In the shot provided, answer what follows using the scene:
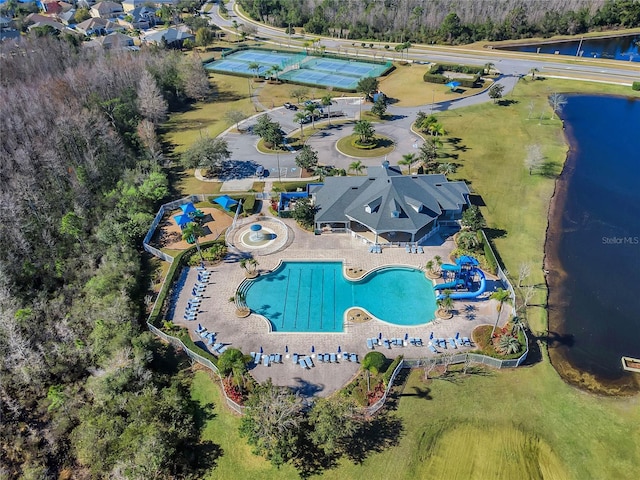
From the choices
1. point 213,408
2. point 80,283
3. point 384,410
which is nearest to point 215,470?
point 213,408

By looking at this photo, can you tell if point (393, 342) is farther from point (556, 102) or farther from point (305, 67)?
point (305, 67)

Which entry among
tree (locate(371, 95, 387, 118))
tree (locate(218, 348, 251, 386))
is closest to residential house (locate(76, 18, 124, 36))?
tree (locate(371, 95, 387, 118))

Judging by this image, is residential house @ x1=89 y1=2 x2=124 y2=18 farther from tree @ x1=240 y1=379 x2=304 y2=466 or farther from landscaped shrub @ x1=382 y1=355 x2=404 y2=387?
landscaped shrub @ x1=382 y1=355 x2=404 y2=387

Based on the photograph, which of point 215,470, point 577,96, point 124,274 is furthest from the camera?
point 577,96

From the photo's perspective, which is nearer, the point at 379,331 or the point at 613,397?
the point at 613,397

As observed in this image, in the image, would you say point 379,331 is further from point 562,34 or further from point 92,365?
point 562,34

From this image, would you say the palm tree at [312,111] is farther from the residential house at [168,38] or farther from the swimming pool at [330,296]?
the residential house at [168,38]
